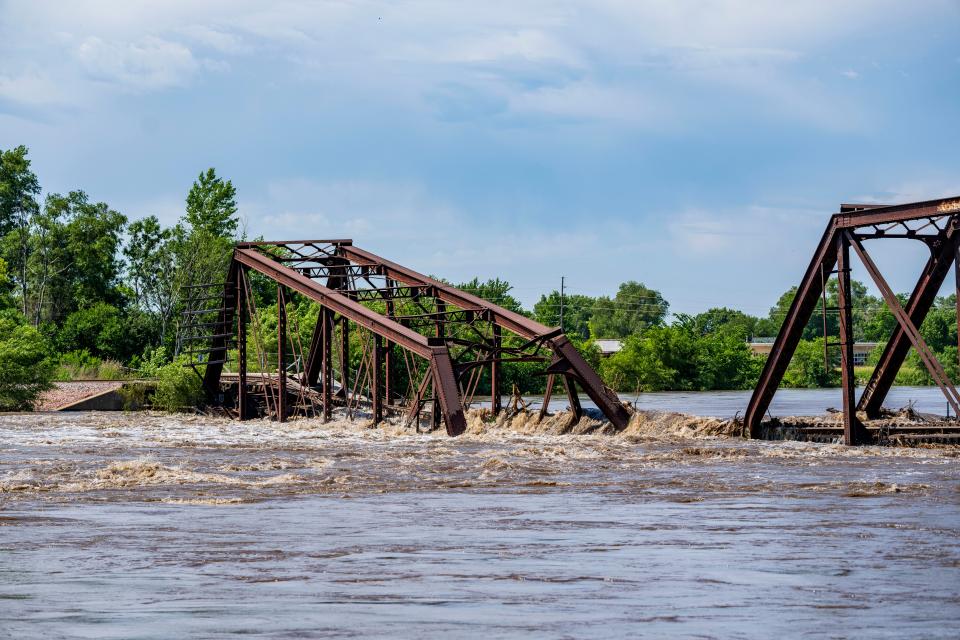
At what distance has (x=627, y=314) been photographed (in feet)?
630

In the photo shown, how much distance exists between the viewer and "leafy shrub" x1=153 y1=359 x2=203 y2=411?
159 ft

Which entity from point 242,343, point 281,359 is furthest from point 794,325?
point 242,343

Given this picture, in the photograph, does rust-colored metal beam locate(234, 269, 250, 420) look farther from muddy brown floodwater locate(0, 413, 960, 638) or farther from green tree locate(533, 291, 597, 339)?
green tree locate(533, 291, 597, 339)

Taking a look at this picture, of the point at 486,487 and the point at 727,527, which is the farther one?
the point at 486,487

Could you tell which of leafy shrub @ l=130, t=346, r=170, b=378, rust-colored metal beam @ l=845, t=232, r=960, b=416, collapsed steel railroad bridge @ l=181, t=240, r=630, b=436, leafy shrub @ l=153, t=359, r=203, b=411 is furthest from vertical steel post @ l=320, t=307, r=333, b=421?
leafy shrub @ l=130, t=346, r=170, b=378

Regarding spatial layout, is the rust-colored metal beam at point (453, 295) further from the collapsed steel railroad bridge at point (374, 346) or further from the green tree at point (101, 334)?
the green tree at point (101, 334)

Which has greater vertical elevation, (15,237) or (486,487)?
(15,237)

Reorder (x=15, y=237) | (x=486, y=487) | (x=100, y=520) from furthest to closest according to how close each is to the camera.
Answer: (x=15, y=237) < (x=486, y=487) < (x=100, y=520)

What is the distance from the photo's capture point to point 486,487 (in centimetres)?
1922

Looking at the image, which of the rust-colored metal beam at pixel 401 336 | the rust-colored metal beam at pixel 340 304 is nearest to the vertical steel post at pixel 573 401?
the rust-colored metal beam at pixel 401 336

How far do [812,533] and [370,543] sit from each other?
4.83m

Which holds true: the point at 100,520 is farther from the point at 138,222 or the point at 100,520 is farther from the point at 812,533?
the point at 138,222

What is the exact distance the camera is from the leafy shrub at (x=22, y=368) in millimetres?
48125

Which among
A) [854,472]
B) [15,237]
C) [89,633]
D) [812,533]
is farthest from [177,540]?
[15,237]
